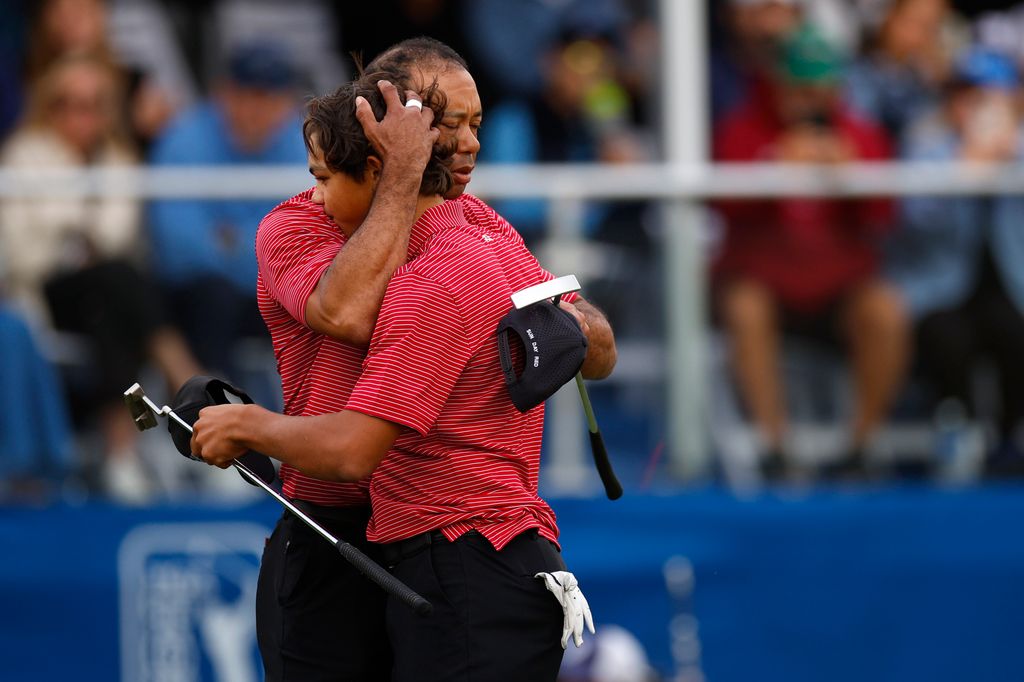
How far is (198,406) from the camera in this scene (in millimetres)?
3535

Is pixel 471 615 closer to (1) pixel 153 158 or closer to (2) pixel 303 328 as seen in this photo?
(2) pixel 303 328

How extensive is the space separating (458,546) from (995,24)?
21.4ft

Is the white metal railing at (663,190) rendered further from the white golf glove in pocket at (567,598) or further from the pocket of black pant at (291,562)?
the white golf glove in pocket at (567,598)

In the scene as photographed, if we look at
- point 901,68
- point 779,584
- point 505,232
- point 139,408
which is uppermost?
point 505,232

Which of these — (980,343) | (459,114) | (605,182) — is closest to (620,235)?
(605,182)

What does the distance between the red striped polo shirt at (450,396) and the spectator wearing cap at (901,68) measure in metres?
4.55

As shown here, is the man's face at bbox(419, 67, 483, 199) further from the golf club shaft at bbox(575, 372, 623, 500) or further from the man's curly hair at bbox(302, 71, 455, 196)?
the golf club shaft at bbox(575, 372, 623, 500)

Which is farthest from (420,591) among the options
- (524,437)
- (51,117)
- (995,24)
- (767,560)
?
(995,24)

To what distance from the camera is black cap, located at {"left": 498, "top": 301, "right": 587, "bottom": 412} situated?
10.9 ft

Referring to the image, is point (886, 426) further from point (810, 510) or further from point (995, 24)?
point (995, 24)

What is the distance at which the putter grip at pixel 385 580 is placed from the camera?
3.29 metres

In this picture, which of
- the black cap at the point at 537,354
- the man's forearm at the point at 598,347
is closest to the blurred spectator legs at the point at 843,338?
the man's forearm at the point at 598,347

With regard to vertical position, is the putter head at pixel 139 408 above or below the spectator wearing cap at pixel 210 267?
above

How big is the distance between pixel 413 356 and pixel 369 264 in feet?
0.69
